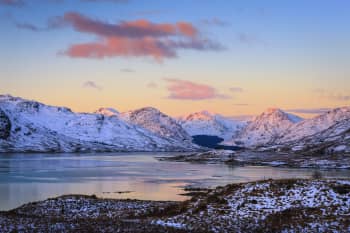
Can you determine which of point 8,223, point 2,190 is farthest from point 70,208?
point 2,190

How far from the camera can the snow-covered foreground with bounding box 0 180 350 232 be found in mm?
32656

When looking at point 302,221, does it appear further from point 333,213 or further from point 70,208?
point 70,208

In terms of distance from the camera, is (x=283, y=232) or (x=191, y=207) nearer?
(x=283, y=232)

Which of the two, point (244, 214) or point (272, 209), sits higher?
point (272, 209)

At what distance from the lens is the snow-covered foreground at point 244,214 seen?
107 feet

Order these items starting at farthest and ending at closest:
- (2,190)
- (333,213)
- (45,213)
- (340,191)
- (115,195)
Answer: (2,190), (115,195), (45,213), (340,191), (333,213)

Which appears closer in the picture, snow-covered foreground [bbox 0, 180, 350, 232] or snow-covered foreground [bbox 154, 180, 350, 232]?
snow-covered foreground [bbox 0, 180, 350, 232]

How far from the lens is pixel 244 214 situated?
1411 inches

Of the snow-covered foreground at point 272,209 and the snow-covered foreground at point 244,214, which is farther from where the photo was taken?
the snow-covered foreground at point 272,209

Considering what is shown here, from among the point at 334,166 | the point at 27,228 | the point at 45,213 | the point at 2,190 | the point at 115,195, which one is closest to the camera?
the point at 27,228

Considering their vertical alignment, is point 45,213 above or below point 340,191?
below

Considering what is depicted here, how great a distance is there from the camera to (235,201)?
3859cm

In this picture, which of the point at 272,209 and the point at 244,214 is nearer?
the point at 244,214

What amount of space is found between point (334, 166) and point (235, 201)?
14032 cm
